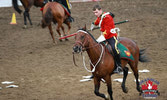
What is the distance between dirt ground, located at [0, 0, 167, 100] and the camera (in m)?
9.03

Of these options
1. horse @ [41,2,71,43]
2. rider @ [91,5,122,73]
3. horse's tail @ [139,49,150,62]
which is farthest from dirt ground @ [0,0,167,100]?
horse @ [41,2,71,43]

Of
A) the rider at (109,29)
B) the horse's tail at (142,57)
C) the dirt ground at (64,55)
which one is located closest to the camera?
the rider at (109,29)

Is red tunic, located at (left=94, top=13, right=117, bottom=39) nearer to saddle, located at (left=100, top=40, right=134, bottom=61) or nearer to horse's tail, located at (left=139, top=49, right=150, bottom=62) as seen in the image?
saddle, located at (left=100, top=40, right=134, bottom=61)

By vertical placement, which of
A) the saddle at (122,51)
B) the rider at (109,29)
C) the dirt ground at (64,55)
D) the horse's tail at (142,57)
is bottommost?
the dirt ground at (64,55)

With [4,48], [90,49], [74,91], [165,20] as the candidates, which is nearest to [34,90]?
[74,91]

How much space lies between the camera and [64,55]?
522 inches

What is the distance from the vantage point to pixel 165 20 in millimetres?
17688

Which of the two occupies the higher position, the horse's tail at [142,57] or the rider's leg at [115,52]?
the rider's leg at [115,52]

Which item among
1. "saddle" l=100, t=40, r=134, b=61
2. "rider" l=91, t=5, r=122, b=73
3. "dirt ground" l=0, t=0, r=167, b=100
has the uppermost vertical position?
"rider" l=91, t=5, r=122, b=73

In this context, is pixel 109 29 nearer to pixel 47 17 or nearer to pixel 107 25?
pixel 107 25

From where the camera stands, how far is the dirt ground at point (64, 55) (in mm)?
9031

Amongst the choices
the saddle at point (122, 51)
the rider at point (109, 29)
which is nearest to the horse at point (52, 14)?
the rider at point (109, 29)

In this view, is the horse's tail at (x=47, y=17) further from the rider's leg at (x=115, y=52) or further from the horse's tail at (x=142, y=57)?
the rider's leg at (x=115, y=52)

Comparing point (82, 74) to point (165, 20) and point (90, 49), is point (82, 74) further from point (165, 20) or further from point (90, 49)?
point (165, 20)
